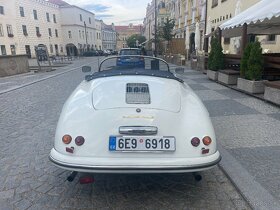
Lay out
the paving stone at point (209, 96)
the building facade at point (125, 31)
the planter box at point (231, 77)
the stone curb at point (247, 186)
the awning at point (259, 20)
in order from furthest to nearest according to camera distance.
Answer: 1. the building facade at point (125, 31)
2. the planter box at point (231, 77)
3. the paving stone at point (209, 96)
4. the awning at point (259, 20)
5. the stone curb at point (247, 186)

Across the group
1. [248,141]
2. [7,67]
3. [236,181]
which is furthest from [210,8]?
[236,181]

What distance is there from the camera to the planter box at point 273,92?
20.2 feet

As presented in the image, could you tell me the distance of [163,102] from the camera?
8.95 ft

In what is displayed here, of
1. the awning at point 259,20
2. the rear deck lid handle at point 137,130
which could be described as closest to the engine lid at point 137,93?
the rear deck lid handle at point 137,130

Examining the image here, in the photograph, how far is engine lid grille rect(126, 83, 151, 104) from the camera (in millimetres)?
2713

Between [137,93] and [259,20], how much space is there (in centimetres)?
622

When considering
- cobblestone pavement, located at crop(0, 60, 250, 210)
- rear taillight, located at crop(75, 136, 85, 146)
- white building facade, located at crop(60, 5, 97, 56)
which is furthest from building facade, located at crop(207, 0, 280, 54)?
white building facade, located at crop(60, 5, 97, 56)

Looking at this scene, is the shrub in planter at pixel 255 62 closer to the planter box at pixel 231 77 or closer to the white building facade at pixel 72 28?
the planter box at pixel 231 77

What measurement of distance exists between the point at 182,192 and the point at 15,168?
2355mm

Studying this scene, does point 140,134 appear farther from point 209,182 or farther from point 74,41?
point 74,41

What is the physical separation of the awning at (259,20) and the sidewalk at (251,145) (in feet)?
8.00

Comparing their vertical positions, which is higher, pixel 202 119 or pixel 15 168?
pixel 202 119

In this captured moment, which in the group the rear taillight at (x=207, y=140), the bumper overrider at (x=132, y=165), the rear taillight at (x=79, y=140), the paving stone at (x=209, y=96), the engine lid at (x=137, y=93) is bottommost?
the paving stone at (x=209, y=96)

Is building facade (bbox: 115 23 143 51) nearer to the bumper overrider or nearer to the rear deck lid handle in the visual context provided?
the rear deck lid handle
